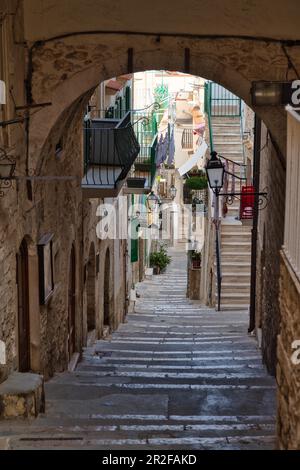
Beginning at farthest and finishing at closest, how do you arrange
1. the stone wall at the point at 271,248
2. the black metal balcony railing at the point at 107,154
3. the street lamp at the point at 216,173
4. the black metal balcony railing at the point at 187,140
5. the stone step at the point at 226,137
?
1. the black metal balcony railing at the point at 187,140
2. the stone step at the point at 226,137
3. the black metal balcony railing at the point at 107,154
4. the street lamp at the point at 216,173
5. the stone wall at the point at 271,248

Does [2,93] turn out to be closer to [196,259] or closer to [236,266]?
[236,266]

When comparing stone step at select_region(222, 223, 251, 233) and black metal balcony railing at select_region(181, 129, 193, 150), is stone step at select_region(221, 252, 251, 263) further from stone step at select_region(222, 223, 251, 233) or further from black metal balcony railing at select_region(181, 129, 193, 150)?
black metal balcony railing at select_region(181, 129, 193, 150)

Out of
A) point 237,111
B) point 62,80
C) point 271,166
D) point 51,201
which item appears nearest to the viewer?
point 62,80

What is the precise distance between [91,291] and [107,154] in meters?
2.96

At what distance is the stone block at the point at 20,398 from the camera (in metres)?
6.39

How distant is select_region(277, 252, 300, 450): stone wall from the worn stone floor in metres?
0.74

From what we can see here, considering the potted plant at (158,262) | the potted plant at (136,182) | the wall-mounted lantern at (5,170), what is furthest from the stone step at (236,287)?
the potted plant at (158,262)

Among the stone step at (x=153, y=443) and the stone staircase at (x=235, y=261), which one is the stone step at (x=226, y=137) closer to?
the stone staircase at (x=235, y=261)

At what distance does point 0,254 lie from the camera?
21.4 ft

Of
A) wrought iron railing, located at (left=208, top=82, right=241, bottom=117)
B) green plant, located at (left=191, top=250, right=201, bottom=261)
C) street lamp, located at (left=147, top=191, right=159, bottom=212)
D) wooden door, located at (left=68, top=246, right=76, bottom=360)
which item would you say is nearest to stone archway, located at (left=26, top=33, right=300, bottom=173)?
wooden door, located at (left=68, top=246, right=76, bottom=360)

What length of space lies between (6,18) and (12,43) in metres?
0.26

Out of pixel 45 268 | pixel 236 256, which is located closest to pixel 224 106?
pixel 236 256

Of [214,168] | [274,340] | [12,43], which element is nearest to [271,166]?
[214,168]

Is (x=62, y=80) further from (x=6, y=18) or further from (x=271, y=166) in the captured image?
(x=271, y=166)
